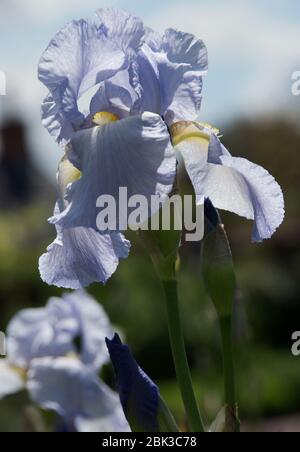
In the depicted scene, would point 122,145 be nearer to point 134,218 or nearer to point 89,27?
point 134,218

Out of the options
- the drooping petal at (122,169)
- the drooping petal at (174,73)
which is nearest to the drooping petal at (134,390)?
the drooping petal at (122,169)

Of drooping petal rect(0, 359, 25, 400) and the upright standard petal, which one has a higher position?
the upright standard petal

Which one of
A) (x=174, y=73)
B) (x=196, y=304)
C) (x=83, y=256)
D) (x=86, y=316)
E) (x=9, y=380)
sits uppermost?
(x=174, y=73)

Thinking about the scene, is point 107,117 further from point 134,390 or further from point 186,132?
point 134,390

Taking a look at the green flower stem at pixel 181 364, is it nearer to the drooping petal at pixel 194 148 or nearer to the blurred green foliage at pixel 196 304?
the drooping petal at pixel 194 148

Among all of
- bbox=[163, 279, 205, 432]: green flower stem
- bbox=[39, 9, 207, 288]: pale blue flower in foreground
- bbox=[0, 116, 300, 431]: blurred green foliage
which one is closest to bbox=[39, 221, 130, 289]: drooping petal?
bbox=[39, 9, 207, 288]: pale blue flower in foreground

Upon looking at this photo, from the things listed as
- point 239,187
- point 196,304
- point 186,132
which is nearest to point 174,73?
point 186,132

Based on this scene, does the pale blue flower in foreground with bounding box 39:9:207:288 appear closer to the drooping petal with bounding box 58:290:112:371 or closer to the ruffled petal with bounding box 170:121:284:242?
the ruffled petal with bounding box 170:121:284:242
